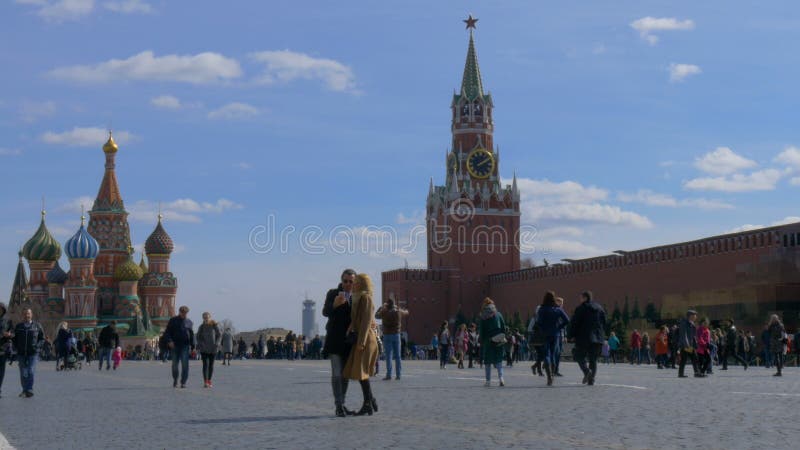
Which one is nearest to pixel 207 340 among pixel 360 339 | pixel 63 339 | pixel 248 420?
pixel 360 339

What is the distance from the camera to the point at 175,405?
12680 mm

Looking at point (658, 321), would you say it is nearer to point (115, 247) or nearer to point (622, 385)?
point (622, 385)

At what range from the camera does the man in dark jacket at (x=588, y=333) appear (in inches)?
607

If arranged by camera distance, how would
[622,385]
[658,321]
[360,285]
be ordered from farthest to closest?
[658,321] < [622,385] < [360,285]

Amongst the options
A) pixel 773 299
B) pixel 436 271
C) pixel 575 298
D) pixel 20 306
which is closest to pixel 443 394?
pixel 773 299

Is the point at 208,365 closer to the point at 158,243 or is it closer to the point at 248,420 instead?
the point at 248,420

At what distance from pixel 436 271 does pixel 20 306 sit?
34.5m

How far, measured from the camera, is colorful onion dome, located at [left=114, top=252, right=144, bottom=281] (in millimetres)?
91062

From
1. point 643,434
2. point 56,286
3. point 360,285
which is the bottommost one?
point 643,434

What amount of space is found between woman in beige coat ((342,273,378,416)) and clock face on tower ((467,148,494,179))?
285 feet

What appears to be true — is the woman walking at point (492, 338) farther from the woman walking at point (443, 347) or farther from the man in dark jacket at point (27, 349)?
the woman walking at point (443, 347)

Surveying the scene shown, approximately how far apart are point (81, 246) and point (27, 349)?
77.0 m

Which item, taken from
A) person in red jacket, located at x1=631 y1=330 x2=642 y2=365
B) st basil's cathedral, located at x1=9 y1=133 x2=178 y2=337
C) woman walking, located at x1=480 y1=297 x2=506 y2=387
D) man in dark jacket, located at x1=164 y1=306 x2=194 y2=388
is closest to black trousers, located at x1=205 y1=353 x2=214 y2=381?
man in dark jacket, located at x1=164 y1=306 x2=194 y2=388

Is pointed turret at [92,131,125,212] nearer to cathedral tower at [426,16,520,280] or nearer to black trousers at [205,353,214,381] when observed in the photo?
cathedral tower at [426,16,520,280]
